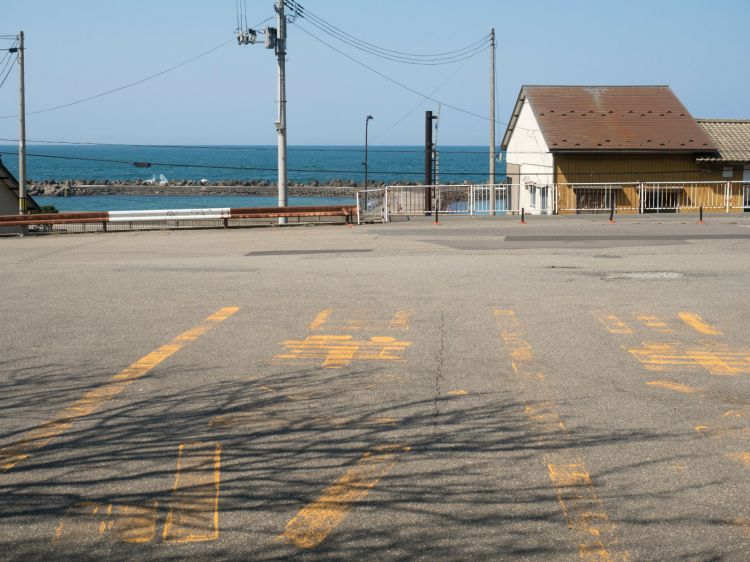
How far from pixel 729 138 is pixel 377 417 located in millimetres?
41320

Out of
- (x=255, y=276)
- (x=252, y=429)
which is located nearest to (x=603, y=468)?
(x=252, y=429)

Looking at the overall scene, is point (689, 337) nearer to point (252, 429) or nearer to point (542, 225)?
point (252, 429)

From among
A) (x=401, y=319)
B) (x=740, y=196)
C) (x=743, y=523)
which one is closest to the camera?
(x=743, y=523)

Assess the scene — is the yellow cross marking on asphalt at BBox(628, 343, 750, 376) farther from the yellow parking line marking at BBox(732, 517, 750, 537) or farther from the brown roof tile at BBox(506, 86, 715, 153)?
the brown roof tile at BBox(506, 86, 715, 153)

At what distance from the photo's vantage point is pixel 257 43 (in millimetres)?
36469

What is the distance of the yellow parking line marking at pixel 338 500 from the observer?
514 cm

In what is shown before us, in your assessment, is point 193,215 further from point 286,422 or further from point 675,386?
point 286,422

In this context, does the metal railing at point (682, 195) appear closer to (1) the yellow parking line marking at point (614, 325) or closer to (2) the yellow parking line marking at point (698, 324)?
(2) the yellow parking line marking at point (698, 324)

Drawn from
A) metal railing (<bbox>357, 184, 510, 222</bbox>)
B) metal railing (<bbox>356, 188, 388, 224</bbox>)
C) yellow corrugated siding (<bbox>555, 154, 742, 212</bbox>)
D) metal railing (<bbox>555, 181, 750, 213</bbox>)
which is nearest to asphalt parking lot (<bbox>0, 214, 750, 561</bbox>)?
metal railing (<bbox>356, 188, 388, 224</bbox>)

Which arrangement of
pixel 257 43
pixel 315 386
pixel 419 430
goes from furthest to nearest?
pixel 257 43 < pixel 315 386 < pixel 419 430

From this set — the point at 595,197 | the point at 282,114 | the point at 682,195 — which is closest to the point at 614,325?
the point at 282,114

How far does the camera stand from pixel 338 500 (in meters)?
5.66

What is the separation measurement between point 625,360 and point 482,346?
1.62 metres

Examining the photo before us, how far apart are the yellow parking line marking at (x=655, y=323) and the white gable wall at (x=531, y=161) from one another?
92.0 feet
